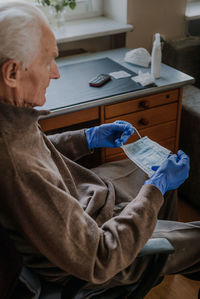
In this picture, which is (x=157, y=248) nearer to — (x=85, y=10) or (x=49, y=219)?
(x=49, y=219)

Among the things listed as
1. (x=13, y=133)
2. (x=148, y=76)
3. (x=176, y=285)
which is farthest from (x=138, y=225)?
(x=148, y=76)

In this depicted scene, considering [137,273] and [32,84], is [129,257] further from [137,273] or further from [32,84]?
[32,84]

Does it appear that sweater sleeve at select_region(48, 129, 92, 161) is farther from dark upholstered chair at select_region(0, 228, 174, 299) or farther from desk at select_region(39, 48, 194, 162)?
dark upholstered chair at select_region(0, 228, 174, 299)

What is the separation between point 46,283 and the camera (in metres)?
1.04

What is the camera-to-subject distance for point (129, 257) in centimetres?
98

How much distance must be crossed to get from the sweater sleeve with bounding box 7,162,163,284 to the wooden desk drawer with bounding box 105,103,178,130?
0.83 meters

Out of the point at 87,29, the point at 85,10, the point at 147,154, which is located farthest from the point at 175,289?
the point at 85,10

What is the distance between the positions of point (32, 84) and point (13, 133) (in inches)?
6.3

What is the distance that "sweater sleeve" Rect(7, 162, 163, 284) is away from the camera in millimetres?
868

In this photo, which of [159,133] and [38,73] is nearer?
[38,73]

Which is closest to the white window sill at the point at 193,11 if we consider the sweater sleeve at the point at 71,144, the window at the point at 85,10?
the window at the point at 85,10

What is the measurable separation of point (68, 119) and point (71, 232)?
2.63 feet

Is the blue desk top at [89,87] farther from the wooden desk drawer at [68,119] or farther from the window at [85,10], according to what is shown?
the window at [85,10]

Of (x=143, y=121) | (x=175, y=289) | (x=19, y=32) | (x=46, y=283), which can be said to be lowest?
(x=175, y=289)
